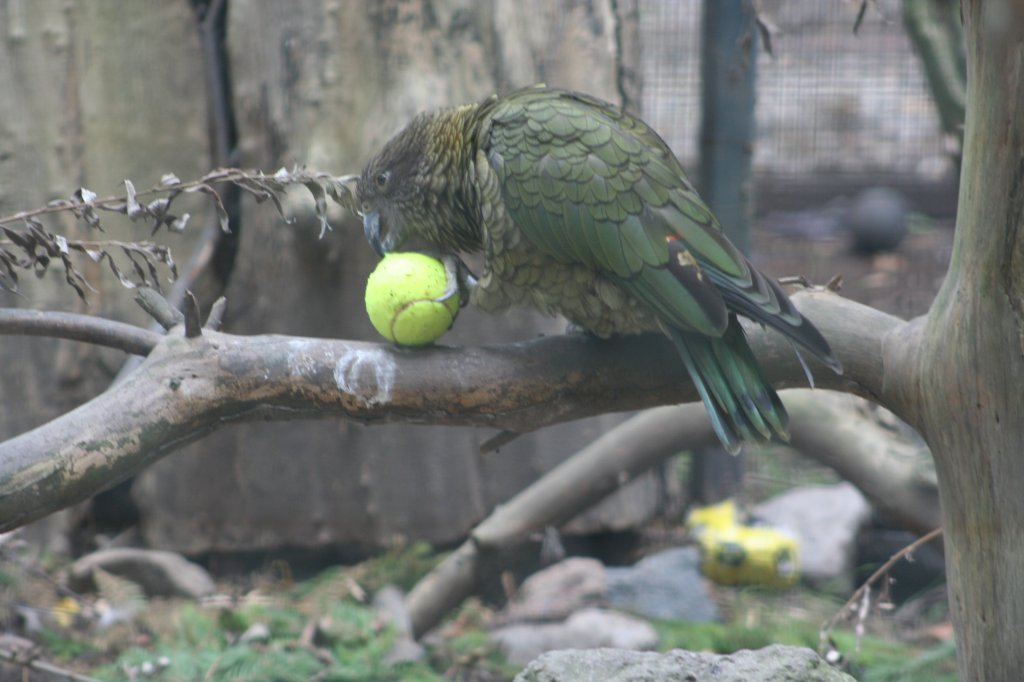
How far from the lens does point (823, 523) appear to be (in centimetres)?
376

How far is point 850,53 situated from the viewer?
6.43 metres

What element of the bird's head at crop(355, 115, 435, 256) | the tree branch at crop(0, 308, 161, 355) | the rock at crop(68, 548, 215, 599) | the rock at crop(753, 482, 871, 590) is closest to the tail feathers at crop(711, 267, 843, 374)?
the bird's head at crop(355, 115, 435, 256)

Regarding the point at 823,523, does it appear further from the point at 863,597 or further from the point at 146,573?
the point at 146,573

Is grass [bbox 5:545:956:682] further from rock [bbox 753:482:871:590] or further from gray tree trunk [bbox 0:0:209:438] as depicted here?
gray tree trunk [bbox 0:0:209:438]

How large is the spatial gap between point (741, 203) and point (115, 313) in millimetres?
2251

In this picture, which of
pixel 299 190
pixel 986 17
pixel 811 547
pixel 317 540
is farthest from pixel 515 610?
pixel 986 17

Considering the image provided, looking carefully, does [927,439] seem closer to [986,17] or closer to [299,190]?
[986,17]

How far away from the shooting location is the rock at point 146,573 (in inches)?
133

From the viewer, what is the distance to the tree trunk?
161 centimetres

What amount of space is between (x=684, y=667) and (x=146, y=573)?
2238 mm

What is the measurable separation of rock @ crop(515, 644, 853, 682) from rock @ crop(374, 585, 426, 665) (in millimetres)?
1144


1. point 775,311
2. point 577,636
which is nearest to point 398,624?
point 577,636

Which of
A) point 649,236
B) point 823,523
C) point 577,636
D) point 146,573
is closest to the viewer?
point 649,236

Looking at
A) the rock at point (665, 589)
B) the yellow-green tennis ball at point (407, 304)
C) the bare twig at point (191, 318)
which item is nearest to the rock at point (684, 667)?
the yellow-green tennis ball at point (407, 304)
